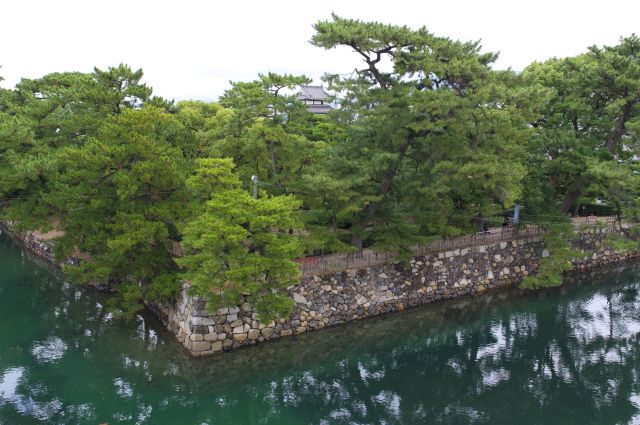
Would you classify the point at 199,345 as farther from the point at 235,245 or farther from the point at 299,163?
the point at 299,163

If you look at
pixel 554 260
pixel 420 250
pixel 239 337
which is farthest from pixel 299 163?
pixel 554 260

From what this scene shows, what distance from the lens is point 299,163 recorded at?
70.3ft

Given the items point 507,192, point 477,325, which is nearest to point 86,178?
point 507,192

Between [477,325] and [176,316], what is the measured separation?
1353 cm

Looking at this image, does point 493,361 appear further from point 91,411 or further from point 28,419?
point 28,419

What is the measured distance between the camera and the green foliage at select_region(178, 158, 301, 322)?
1559 cm

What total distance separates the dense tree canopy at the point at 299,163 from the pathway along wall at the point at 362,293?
1025 millimetres

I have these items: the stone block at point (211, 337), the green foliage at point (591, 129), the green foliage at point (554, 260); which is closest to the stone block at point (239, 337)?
the stone block at point (211, 337)

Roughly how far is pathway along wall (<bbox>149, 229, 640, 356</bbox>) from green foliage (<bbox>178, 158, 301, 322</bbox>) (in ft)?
4.26

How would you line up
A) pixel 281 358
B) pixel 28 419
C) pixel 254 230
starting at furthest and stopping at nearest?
pixel 281 358
pixel 254 230
pixel 28 419

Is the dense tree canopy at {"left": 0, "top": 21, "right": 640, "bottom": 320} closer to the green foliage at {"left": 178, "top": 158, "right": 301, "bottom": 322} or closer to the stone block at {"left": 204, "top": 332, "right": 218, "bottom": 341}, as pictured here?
the green foliage at {"left": 178, "top": 158, "right": 301, "bottom": 322}

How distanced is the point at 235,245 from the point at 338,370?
6.25 metres

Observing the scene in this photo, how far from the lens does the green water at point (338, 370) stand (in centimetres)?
1488

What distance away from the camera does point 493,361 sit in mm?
18859
